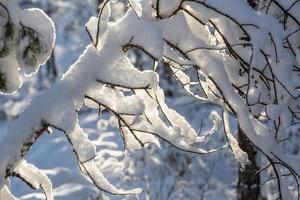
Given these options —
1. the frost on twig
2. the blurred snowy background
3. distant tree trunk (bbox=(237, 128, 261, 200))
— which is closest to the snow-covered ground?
the blurred snowy background

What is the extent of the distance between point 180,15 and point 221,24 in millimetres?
179

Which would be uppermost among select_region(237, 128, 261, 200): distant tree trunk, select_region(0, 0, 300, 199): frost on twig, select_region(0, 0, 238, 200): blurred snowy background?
select_region(0, 0, 300, 199): frost on twig

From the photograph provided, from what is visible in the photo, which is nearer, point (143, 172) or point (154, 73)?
point (154, 73)

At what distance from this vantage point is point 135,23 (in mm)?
2225

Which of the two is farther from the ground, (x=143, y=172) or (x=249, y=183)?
(x=249, y=183)

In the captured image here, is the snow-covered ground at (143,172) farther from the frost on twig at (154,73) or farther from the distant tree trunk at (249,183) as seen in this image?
the frost on twig at (154,73)

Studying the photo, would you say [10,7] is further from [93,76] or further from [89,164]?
[89,164]

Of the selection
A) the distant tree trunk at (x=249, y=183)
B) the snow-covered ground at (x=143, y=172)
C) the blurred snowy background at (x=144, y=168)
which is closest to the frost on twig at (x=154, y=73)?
the blurred snowy background at (x=144, y=168)

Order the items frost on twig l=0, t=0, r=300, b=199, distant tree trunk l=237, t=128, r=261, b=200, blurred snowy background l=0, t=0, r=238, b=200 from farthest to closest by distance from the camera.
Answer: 1. blurred snowy background l=0, t=0, r=238, b=200
2. distant tree trunk l=237, t=128, r=261, b=200
3. frost on twig l=0, t=0, r=300, b=199

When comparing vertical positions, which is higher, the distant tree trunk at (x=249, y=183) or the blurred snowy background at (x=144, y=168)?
the distant tree trunk at (x=249, y=183)

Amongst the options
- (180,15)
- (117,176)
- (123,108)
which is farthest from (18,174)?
(117,176)

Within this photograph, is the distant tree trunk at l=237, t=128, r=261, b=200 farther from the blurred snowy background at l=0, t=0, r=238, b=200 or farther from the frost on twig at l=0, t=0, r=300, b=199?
the frost on twig at l=0, t=0, r=300, b=199

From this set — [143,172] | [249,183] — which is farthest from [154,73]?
[143,172]

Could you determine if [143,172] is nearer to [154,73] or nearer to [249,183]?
[249,183]
